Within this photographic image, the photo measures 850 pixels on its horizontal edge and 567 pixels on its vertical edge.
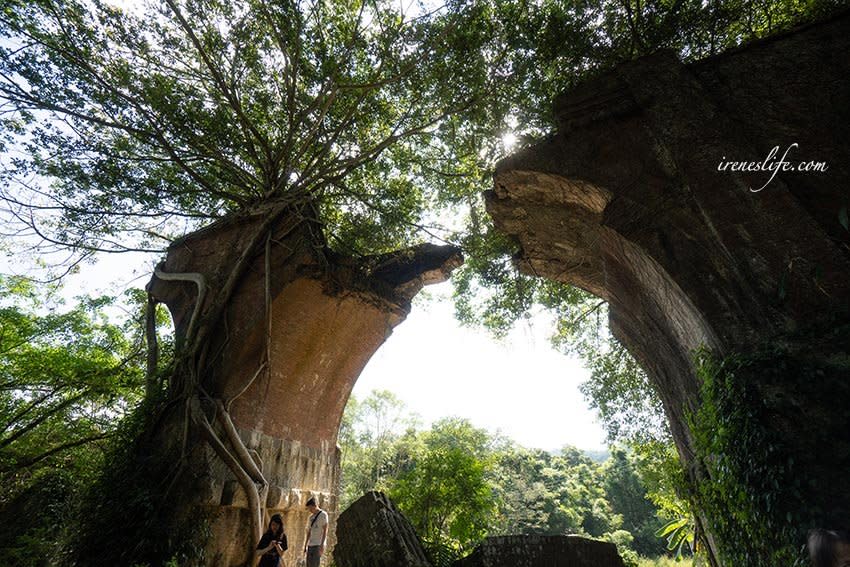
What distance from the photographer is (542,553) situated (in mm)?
1267

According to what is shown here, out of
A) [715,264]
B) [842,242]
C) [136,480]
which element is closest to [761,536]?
[715,264]

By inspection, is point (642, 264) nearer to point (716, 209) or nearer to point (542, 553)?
point (716, 209)

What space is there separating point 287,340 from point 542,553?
7.01m

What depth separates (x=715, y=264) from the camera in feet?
13.6

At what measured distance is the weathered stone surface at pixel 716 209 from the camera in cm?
349

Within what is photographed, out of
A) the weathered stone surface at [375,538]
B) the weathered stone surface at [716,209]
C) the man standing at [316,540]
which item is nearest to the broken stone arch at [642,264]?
the weathered stone surface at [716,209]

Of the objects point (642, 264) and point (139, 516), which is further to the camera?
point (139, 516)

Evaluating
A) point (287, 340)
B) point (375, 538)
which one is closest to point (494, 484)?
point (287, 340)

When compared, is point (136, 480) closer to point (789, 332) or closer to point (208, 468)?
point (208, 468)

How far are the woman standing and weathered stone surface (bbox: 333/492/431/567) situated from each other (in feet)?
15.3

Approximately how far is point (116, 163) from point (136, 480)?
18.9 feet

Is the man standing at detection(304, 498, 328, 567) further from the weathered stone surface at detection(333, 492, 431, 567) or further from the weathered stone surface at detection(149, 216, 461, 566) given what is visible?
the weathered stone surface at detection(333, 492, 431, 567)

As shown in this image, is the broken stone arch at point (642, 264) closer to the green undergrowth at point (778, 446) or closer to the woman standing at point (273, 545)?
the green undergrowth at point (778, 446)

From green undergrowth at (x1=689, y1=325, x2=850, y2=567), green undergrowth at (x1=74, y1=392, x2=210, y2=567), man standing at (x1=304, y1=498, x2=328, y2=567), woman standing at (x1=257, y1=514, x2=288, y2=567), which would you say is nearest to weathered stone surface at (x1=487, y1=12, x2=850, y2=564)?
green undergrowth at (x1=689, y1=325, x2=850, y2=567)
